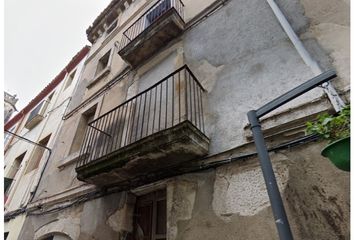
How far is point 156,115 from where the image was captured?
4699 mm

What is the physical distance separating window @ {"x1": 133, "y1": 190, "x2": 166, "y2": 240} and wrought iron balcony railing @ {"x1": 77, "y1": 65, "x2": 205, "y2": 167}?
3.39ft

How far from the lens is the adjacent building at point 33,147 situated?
662cm

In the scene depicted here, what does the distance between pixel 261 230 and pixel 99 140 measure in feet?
12.8

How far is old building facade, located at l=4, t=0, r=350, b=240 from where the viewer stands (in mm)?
2449

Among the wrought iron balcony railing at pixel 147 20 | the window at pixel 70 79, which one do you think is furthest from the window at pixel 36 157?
the wrought iron balcony railing at pixel 147 20

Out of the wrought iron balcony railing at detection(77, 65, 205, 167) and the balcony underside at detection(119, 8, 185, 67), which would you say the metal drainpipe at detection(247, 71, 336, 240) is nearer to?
the wrought iron balcony railing at detection(77, 65, 205, 167)

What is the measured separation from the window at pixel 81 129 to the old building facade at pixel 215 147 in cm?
53

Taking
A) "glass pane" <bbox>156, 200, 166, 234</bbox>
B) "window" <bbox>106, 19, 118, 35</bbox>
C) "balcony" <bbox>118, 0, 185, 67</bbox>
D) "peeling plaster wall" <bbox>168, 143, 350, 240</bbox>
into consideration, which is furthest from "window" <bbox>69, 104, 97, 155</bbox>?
"window" <bbox>106, 19, 118, 35</bbox>

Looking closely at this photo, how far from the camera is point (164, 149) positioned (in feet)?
10.8

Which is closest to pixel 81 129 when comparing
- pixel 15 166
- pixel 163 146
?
pixel 163 146

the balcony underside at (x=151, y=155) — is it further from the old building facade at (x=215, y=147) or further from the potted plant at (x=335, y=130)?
the potted plant at (x=335, y=130)

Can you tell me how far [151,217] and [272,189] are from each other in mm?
2499

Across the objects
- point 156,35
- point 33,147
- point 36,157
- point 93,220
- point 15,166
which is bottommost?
point 93,220

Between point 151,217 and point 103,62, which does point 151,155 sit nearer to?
point 151,217
